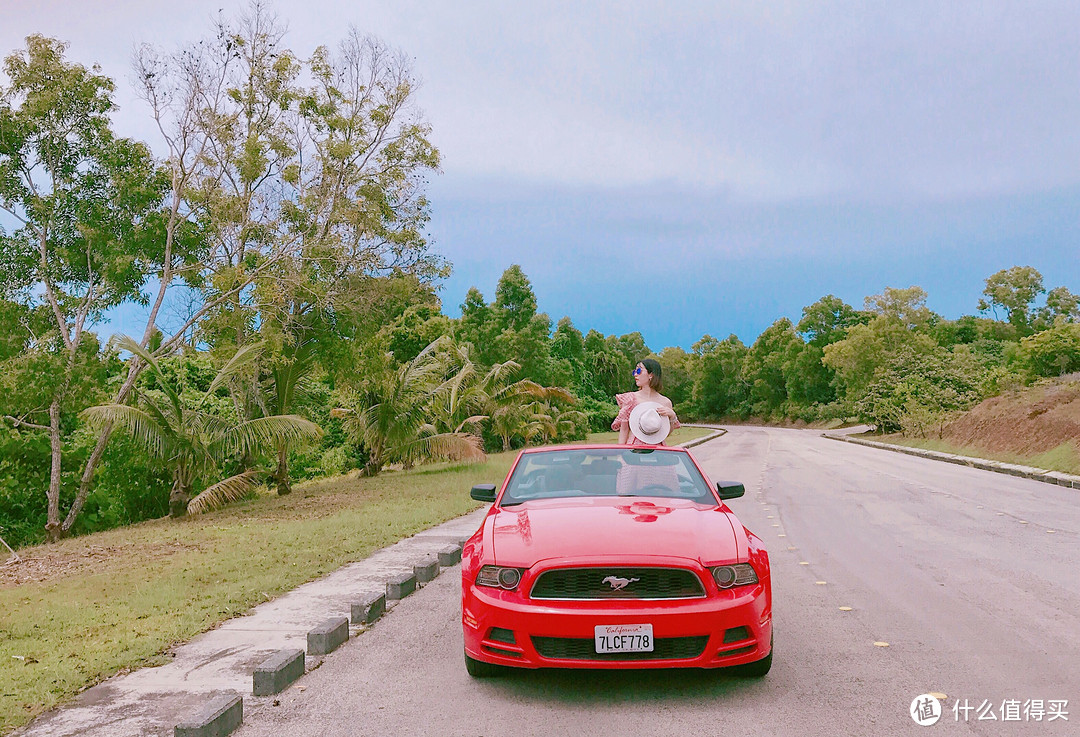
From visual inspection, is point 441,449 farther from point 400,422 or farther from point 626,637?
point 626,637

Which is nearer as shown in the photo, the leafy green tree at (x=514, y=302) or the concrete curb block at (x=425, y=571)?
the concrete curb block at (x=425, y=571)

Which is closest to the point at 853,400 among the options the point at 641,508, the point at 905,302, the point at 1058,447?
the point at 905,302

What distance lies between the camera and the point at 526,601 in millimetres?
4562

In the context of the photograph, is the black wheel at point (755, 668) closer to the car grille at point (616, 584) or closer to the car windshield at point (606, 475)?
the car grille at point (616, 584)

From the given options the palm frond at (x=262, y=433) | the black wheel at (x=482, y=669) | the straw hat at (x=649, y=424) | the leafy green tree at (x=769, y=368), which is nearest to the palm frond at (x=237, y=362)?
the palm frond at (x=262, y=433)

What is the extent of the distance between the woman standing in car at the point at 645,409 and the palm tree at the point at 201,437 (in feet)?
33.7

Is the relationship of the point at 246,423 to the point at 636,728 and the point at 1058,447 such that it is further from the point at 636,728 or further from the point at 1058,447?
the point at 1058,447

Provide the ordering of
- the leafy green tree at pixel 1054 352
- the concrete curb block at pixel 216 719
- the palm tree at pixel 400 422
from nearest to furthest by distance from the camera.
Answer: the concrete curb block at pixel 216 719
the palm tree at pixel 400 422
the leafy green tree at pixel 1054 352

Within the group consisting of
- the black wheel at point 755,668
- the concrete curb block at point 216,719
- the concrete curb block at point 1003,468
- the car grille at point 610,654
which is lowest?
the concrete curb block at point 1003,468

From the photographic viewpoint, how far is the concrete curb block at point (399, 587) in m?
7.54

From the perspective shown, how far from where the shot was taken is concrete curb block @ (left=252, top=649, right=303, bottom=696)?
4.80 m

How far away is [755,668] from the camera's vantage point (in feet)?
15.7

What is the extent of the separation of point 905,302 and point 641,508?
266ft
